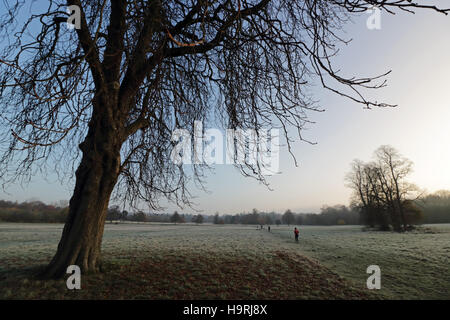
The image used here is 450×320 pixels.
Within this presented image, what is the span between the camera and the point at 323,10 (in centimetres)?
379

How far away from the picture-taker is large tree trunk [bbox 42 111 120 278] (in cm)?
415

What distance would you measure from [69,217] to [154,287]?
2216mm

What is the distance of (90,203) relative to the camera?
4250mm
